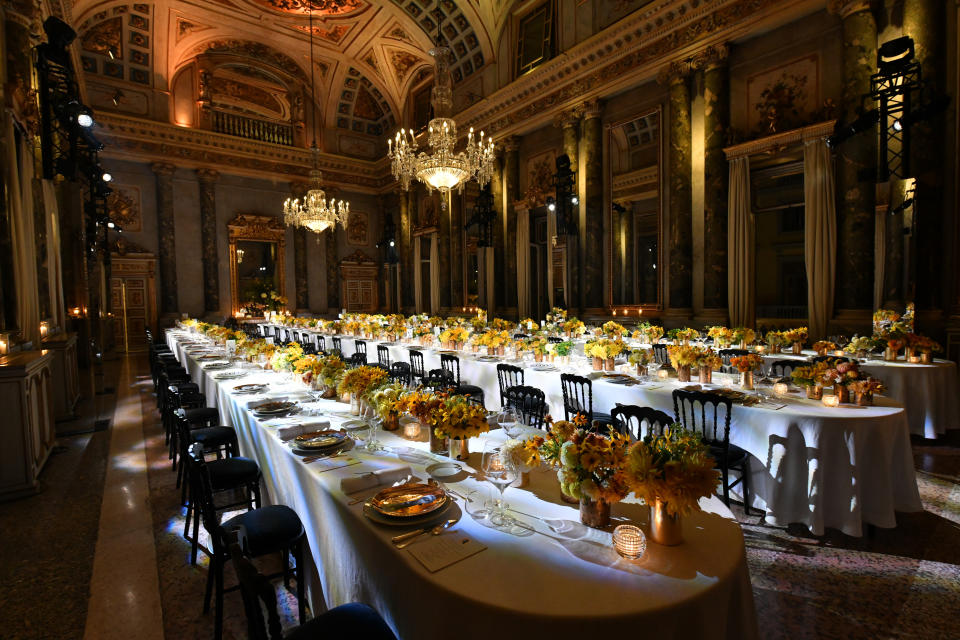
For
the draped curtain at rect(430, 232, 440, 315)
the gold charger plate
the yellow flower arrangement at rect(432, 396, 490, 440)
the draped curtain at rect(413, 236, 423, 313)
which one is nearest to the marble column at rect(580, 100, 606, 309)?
the draped curtain at rect(430, 232, 440, 315)

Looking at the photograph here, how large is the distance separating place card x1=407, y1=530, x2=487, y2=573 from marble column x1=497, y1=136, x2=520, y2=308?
1209 centimetres

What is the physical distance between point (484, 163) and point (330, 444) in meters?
6.37

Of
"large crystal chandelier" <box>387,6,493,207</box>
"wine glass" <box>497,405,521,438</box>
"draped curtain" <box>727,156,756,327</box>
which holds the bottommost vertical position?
"wine glass" <box>497,405,521,438</box>

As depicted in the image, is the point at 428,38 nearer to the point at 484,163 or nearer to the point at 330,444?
Result: the point at 484,163

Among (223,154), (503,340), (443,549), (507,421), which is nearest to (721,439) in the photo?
(507,421)

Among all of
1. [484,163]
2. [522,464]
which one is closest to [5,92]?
[484,163]

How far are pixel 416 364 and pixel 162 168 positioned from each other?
14.0 meters

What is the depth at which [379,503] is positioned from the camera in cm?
191

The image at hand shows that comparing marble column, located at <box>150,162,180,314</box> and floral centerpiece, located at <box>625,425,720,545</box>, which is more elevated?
marble column, located at <box>150,162,180,314</box>

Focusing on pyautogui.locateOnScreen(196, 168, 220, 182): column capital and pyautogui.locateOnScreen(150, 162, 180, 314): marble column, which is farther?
pyautogui.locateOnScreen(196, 168, 220, 182): column capital

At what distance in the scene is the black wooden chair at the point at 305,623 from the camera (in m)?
1.28

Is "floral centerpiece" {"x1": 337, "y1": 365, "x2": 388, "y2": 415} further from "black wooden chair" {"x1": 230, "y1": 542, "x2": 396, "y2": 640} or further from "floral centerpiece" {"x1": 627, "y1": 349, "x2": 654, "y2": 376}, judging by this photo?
"floral centerpiece" {"x1": 627, "y1": 349, "x2": 654, "y2": 376}

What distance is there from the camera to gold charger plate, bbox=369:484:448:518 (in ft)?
5.98

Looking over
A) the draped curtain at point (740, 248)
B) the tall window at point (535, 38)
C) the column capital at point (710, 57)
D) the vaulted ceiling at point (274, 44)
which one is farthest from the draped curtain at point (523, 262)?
the draped curtain at point (740, 248)
